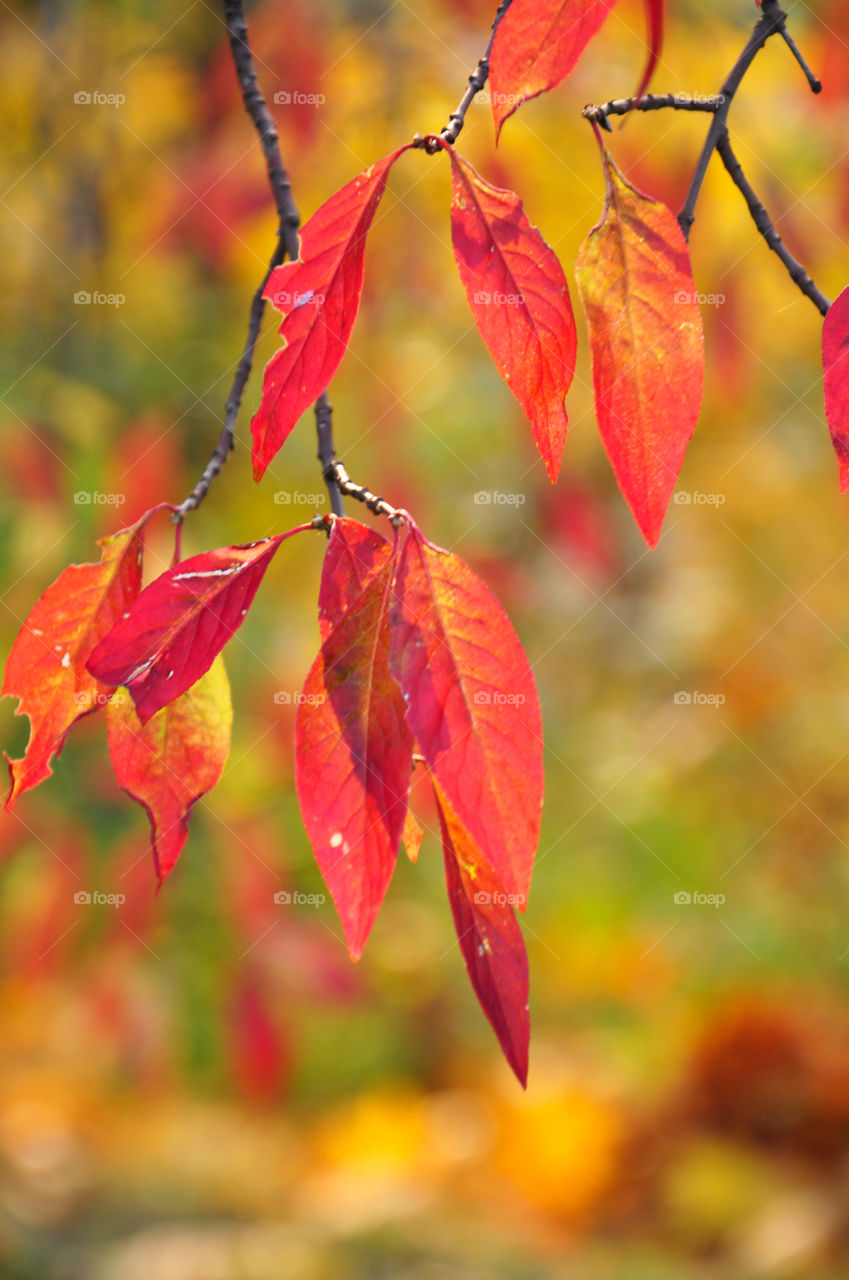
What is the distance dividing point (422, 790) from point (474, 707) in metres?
1.14

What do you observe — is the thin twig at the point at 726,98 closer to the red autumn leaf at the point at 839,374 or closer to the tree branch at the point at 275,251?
the red autumn leaf at the point at 839,374

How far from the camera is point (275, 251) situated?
52 centimetres

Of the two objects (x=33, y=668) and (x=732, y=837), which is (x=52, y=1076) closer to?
(x=732, y=837)

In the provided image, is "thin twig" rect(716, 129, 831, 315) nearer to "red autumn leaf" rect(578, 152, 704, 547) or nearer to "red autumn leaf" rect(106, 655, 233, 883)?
"red autumn leaf" rect(578, 152, 704, 547)

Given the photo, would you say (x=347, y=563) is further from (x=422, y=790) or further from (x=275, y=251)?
(x=422, y=790)

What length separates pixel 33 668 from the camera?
1.34 ft

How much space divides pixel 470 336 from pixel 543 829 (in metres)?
1.35

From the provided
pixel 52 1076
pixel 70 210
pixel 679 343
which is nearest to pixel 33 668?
pixel 679 343

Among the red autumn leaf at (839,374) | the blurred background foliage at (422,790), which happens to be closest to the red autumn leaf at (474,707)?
the red autumn leaf at (839,374)

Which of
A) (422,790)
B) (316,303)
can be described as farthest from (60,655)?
(422,790)

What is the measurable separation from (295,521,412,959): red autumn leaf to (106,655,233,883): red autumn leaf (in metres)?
0.06

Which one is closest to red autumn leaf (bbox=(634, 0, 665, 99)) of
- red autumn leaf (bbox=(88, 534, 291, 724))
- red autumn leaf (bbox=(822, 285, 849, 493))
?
red autumn leaf (bbox=(822, 285, 849, 493))

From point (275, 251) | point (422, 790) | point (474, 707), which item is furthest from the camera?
point (422, 790)

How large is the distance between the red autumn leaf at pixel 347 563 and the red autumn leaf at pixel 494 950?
0.09 metres
